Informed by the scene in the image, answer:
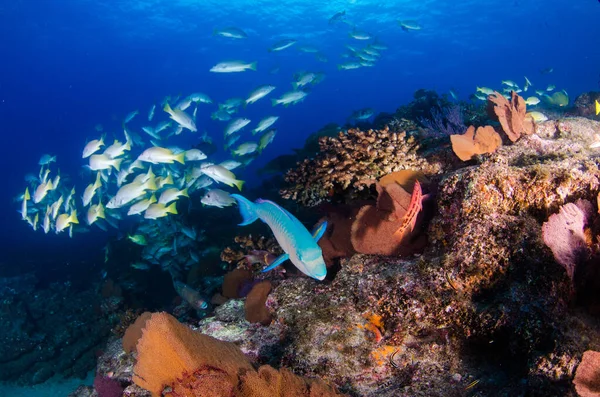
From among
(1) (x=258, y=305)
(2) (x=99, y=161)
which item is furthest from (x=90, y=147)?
(1) (x=258, y=305)

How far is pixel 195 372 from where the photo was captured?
2.29m

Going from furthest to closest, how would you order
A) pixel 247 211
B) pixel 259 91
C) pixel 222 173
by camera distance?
pixel 259 91, pixel 222 173, pixel 247 211

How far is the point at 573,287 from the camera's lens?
2.30 m

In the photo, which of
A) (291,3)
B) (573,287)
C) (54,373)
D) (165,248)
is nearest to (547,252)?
(573,287)

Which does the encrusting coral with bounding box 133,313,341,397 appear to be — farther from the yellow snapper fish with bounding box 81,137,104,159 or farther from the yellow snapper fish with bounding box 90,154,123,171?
the yellow snapper fish with bounding box 81,137,104,159

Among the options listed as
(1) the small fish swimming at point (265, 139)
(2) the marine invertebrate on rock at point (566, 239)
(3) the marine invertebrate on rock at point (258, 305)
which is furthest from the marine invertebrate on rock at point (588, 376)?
(1) the small fish swimming at point (265, 139)

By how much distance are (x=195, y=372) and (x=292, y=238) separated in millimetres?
1150

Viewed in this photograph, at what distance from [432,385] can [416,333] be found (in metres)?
0.41

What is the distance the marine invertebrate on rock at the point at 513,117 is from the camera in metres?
4.28

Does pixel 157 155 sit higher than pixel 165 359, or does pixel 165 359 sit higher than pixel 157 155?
pixel 165 359

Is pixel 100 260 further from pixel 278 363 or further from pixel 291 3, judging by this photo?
pixel 291 3

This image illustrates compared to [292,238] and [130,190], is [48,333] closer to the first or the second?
[130,190]

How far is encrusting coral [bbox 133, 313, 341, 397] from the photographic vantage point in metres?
2.14

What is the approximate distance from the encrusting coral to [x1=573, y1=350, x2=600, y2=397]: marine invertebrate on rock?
4.30 ft
